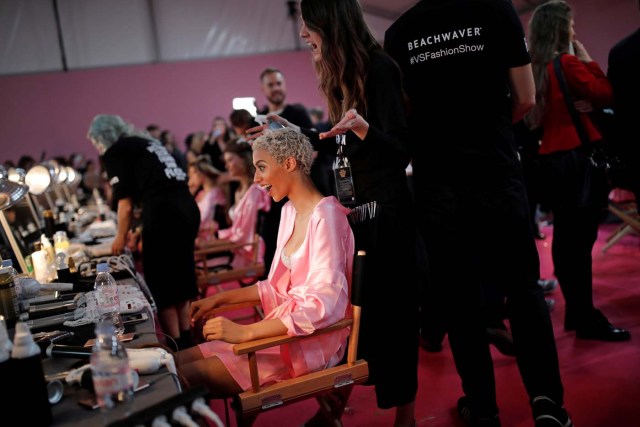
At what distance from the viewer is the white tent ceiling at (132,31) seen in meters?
10.7

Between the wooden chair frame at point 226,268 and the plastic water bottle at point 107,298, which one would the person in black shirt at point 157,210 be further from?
the plastic water bottle at point 107,298

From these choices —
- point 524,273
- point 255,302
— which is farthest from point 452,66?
point 255,302

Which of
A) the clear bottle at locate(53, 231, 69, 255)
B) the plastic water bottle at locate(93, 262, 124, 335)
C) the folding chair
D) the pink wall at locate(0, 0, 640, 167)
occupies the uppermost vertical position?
the pink wall at locate(0, 0, 640, 167)

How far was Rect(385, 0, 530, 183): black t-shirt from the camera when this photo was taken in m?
1.98

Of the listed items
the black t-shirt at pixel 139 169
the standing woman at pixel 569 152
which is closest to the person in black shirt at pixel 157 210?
the black t-shirt at pixel 139 169

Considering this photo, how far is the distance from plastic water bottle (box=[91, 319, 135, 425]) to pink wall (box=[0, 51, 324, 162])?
31.4 ft

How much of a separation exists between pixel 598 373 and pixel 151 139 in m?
2.77

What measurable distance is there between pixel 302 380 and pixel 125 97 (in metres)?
10.4

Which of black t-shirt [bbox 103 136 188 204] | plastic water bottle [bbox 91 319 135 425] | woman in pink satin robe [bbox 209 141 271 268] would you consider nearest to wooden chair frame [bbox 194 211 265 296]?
woman in pink satin robe [bbox 209 141 271 268]

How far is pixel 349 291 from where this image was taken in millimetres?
1891

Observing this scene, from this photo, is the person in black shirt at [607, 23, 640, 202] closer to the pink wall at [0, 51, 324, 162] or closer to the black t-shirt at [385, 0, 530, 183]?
the black t-shirt at [385, 0, 530, 183]

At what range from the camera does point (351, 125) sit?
186 cm

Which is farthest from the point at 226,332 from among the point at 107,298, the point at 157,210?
the point at 157,210

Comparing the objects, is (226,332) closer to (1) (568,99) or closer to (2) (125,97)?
(1) (568,99)
